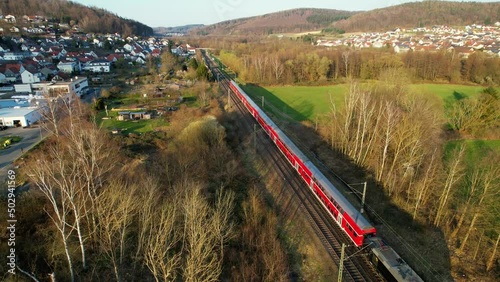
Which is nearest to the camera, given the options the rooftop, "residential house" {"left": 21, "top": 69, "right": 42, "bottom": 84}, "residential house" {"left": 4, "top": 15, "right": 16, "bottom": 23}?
the rooftop

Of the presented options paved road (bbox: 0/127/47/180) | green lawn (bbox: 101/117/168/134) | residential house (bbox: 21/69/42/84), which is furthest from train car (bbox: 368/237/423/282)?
residential house (bbox: 21/69/42/84)

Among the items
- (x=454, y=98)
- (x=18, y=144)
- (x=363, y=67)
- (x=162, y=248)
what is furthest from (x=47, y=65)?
(x=454, y=98)

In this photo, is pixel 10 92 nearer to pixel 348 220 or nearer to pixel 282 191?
pixel 282 191

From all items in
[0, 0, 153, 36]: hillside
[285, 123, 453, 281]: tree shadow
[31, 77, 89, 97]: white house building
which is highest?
[0, 0, 153, 36]: hillside

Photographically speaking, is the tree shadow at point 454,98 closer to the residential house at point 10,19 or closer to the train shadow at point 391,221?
the train shadow at point 391,221

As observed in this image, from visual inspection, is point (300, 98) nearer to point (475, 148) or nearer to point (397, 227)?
point (475, 148)

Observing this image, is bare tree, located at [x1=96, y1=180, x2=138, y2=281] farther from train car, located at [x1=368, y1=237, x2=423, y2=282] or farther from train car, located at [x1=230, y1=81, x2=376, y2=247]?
train car, located at [x1=368, y1=237, x2=423, y2=282]

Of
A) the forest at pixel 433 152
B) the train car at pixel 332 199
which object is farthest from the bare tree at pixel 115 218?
the forest at pixel 433 152
